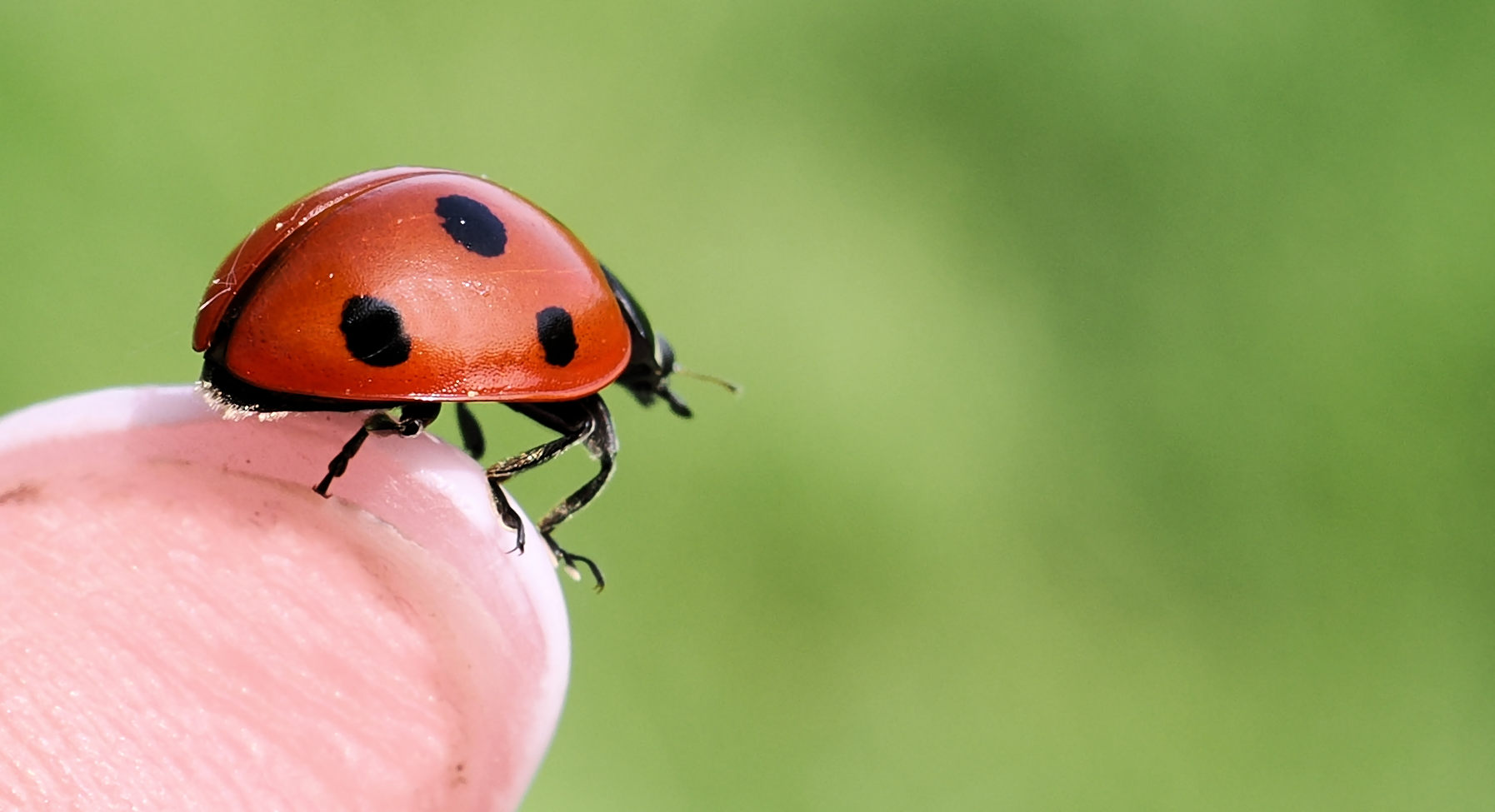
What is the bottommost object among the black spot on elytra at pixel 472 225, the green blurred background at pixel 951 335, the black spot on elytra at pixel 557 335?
the green blurred background at pixel 951 335

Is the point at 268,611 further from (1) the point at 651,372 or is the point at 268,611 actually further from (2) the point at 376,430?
(1) the point at 651,372

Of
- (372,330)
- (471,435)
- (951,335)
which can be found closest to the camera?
(372,330)

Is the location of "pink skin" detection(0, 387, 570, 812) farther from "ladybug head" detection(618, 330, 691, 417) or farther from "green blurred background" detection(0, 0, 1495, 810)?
"green blurred background" detection(0, 0, 1495, 810)

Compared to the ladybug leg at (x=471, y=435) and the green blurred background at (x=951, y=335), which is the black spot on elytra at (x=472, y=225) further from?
the green blurred background at (x=951, y=335)

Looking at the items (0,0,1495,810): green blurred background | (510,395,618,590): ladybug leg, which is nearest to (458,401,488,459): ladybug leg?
(510,395,618,590): ladybug leg

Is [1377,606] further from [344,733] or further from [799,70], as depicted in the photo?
[344,733]

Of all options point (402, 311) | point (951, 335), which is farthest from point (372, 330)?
point (951, 335)

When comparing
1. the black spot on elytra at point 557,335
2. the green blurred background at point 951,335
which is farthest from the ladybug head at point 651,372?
the green blurred background at point 951,335
